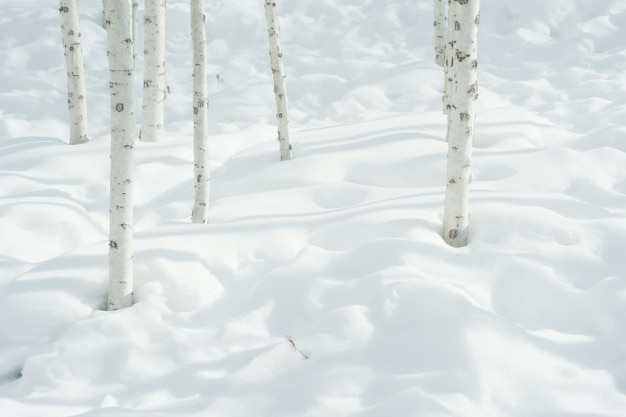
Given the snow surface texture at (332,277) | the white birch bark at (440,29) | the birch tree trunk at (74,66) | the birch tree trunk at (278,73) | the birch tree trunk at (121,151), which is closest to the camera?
the snow surface texture at (332,277)

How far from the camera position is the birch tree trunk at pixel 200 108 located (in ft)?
18.2

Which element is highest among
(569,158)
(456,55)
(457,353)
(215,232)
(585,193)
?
(456,55)

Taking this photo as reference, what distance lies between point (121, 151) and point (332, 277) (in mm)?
1806

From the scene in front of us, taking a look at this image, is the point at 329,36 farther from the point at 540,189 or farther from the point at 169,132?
the point at 540,189

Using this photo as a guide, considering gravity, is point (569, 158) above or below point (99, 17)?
below

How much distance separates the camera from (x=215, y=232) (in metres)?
5.25

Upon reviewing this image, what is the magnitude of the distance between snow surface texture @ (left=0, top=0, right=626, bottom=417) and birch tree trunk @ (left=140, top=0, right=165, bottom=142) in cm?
34

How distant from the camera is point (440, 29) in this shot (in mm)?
11461

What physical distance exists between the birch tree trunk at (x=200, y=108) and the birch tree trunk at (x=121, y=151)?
4.46 ft

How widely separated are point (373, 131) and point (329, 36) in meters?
6.89

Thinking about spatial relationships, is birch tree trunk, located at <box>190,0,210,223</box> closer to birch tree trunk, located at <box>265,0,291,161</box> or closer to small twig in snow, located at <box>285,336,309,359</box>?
birch tree trunk, located at <box>265,0,291,161</box>

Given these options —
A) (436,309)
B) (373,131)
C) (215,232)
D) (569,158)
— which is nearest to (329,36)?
(373,131)

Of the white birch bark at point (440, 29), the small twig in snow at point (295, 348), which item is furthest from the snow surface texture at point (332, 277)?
the white birch bark at point (440, 29)

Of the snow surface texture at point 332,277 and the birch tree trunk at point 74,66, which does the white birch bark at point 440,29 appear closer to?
the snow surface texture at point 332,277
